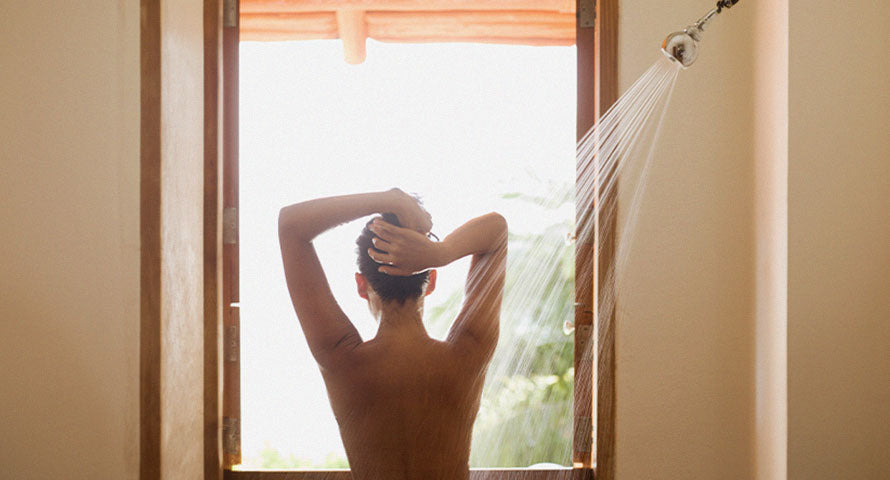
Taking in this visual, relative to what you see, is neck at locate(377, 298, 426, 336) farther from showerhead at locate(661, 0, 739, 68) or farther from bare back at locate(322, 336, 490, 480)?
showerhead at locate(661, 0, 739, 68)

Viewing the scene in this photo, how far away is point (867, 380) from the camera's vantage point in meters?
1.83

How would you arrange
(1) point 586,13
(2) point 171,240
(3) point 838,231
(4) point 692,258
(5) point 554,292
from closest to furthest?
(3) point 838,231 < (2) point 171,240 < (4) point 692,258 < (1) point 586,13 < (5) point 554,292

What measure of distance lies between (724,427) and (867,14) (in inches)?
48.0

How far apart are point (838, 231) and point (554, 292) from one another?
9.38 ft

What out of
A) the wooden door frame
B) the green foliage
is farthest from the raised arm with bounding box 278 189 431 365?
the green foliage

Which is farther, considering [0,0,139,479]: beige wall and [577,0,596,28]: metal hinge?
[577,0,596,28]: metal hinge

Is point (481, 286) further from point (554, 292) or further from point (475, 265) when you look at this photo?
point (554, 292)

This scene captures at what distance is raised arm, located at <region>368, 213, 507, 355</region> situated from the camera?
151cm

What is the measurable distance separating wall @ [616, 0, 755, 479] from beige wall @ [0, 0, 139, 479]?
143cm

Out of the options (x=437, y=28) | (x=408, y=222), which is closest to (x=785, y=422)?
(x=408, y=222)

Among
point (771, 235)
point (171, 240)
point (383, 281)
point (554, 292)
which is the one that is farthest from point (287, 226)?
point (554, 292)

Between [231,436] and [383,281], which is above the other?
[383,281]

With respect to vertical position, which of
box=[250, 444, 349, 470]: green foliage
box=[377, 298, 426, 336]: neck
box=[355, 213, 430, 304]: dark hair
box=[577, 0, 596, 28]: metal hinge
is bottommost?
box=[250, 444, 349, 470]: green foliage

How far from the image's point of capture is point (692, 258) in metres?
2.06
